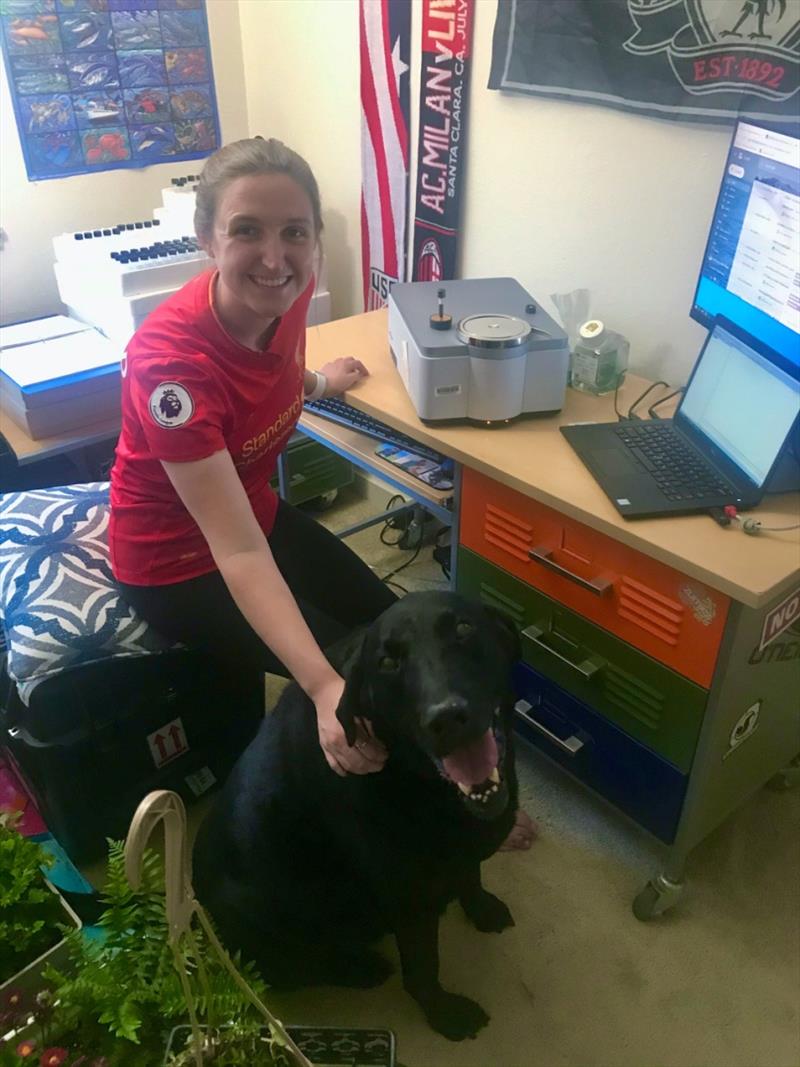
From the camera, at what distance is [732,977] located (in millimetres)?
1479

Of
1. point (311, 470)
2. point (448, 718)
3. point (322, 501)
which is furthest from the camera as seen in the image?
point (322, 501)

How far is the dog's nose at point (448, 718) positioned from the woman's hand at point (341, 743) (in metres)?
0.15

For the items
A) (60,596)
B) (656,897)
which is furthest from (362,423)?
(656,897)

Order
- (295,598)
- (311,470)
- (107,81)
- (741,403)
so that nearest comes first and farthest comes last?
(741,403), (295,598), (107,81), (311,470)

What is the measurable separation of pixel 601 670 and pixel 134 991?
87cm

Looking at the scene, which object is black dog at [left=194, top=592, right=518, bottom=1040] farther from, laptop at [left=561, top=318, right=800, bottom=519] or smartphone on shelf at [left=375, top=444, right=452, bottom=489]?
smartphone on shelf at [left=375, top=444, right=452, bottom=489]

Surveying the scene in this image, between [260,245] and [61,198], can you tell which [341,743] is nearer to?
[260,245]

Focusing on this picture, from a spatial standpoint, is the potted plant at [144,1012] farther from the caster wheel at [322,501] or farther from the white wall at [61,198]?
the white wall at [61,198]

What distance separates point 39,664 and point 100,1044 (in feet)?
2.14

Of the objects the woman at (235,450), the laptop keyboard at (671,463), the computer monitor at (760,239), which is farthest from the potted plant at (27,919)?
the computer monitor at (760,239)

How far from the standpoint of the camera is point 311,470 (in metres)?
2.63

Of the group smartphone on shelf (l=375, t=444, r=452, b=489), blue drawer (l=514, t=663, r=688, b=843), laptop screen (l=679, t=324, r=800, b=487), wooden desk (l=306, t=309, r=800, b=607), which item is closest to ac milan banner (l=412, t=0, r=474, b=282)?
wooden desk (l=306, t=309, r=800, b=607)

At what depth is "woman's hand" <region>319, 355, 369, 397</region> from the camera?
1.74 metres

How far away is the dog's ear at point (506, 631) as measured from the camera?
1.12 meters
